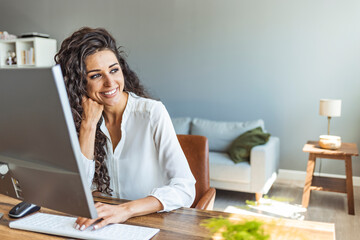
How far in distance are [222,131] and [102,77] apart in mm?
2840

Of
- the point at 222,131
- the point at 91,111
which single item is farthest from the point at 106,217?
the point at 222,131

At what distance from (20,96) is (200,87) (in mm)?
4075

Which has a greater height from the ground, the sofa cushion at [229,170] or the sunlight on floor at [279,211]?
the sofa cushion at [229,170]

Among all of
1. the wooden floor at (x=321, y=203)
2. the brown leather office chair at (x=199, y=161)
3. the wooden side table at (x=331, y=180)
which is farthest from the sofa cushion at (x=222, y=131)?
the brown leather office chair at (x=199, y=161)

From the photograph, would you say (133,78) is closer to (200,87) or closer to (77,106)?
(77,106)

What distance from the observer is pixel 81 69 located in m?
1.45

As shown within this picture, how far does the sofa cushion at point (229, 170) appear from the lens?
367 centimetres

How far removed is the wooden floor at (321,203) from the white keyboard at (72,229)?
231cm

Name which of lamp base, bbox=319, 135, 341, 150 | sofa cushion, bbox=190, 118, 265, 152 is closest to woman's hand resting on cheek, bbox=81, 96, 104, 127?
lamp base, bbox=319, 135, 341, 150

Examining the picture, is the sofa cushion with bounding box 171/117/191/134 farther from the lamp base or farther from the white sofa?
the lamp base

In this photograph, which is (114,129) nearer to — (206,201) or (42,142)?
(206,201)

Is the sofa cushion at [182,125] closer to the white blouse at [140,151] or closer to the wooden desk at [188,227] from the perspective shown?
the white blouse at [140,151]

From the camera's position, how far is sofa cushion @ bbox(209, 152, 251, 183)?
12.0ft

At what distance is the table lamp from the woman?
7.95 feet
